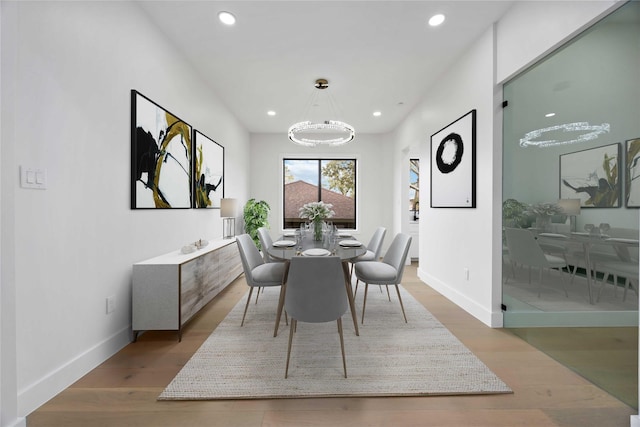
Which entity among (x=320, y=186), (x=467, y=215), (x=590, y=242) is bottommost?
(x=590, y=242)

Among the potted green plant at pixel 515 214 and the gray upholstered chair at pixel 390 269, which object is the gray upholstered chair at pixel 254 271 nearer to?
the gray upholstered chair at pixel 390 269

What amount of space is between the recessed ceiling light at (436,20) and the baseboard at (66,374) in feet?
12.7

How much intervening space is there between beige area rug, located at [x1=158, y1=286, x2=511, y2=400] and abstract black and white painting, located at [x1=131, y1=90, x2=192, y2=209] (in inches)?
55.3

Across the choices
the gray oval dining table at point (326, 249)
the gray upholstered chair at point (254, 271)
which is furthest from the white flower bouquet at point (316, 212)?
the gray upholstered chair at point (254, 271)

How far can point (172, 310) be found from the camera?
2303 millimetres

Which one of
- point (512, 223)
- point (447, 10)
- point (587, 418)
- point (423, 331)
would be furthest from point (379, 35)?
point (587, 418)

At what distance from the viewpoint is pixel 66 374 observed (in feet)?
5.75

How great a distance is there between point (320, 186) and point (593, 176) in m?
5.40

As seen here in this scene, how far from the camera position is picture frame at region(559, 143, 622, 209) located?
5.43 feet

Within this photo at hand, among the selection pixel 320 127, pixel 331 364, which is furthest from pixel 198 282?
pixel 320 127

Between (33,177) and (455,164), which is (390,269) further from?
(33,177)

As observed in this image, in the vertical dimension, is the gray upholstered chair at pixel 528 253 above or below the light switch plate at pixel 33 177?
below

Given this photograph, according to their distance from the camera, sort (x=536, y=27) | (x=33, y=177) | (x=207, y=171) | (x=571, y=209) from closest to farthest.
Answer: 1. (x=33, y=177)
2. (x=571, y=209)
3. (x=536, y=27)
4. (x=207, y=171)

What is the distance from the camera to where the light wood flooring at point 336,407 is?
4.92ft
